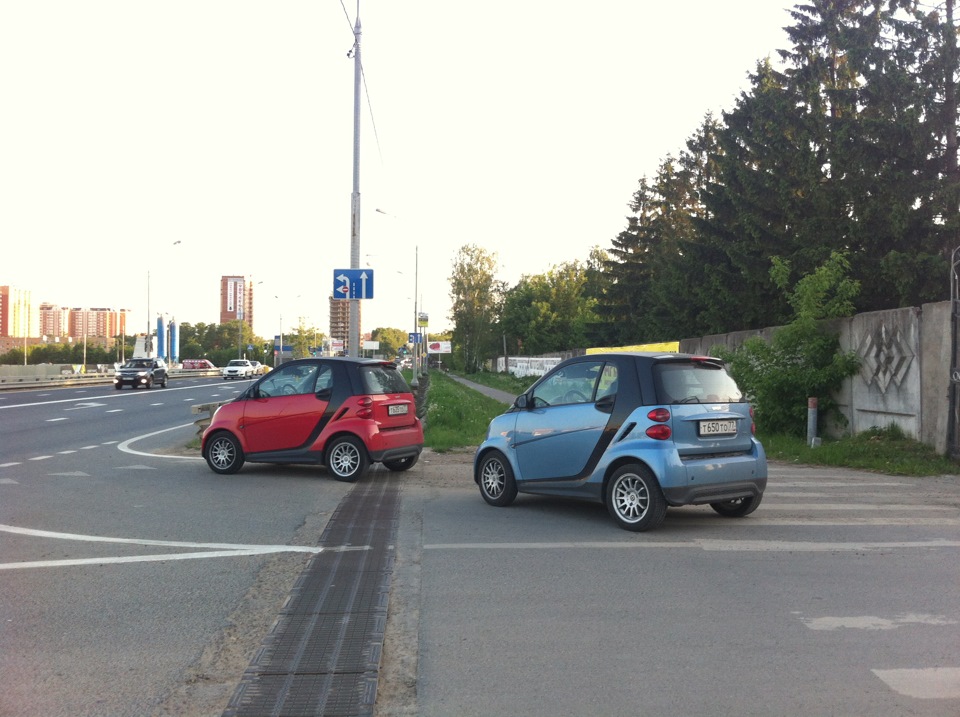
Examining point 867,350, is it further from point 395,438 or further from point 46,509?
point 46,509

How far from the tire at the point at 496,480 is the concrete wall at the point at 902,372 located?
7.38 metres

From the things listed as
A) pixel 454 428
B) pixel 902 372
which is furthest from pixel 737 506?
pixel 454 428

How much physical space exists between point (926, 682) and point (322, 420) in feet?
29.4

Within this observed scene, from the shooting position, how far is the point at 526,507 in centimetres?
995

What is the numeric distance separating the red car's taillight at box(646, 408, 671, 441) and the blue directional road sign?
13.7m

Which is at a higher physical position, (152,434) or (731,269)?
(731,269)

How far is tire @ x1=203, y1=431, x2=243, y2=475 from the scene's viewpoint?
1291cm

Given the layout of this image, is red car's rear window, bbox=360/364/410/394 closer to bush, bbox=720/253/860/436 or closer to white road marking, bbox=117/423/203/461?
white road marking, bbox=117/423/203/461

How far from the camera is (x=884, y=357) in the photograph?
49.1 ft

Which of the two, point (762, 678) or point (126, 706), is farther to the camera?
point (762, 678)

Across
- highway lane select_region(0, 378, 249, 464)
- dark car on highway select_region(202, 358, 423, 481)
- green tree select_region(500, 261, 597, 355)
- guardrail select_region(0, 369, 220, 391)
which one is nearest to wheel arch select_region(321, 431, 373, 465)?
dark car on highway select_region(202, 358, 423, 481)

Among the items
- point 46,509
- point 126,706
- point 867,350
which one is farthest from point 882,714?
point 867,350

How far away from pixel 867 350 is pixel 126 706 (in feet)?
46.5

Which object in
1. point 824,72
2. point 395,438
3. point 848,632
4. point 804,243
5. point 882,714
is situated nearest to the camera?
point 882,714
